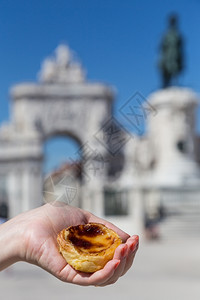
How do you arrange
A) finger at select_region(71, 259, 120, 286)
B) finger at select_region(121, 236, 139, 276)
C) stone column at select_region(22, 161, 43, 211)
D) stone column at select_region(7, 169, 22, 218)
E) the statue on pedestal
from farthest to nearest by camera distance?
the statue on pedestal, stone column at select_region(22, 161, 43, 211), stone column at select_region(7, 169, 22, 218), finger at select_region(121, 236, 139, 276), finger at select_region(71, 259, 120, 286)

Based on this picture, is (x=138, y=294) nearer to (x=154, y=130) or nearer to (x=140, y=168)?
(x=154, y=130)

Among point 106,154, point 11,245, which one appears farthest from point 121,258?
point 106,154

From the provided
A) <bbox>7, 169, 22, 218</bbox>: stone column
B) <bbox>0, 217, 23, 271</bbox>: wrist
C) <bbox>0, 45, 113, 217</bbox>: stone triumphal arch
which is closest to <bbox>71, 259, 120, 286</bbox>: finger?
<bbox>0, 217, 23, 271</bbox>: wrist

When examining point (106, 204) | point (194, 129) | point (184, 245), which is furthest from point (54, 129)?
point (184, 245)

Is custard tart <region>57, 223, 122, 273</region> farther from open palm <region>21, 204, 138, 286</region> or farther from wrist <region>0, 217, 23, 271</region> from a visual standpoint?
wrist <region>0, 217, 23, 271</region>

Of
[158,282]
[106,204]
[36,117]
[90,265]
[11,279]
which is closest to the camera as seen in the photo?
[90,265]

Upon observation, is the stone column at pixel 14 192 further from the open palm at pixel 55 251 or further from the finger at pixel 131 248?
the finger at pixel 131 248

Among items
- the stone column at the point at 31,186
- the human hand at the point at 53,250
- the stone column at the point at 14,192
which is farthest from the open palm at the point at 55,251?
A: the stone column at the point at 31,186
